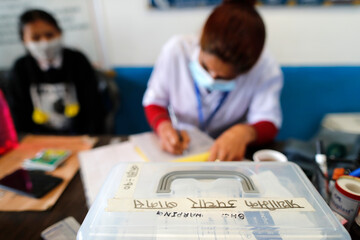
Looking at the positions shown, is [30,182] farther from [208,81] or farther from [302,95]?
[302,95]

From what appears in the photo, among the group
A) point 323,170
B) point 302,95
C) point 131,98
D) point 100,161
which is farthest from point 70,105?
point 302,95

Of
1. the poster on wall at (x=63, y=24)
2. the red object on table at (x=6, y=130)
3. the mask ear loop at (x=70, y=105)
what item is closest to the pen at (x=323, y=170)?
the red object on table at (x=6, y=130)

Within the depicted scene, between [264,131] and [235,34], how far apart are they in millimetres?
370

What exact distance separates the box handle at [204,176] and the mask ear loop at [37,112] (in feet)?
3.65

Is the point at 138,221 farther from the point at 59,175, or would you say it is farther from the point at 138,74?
the point at 138,74

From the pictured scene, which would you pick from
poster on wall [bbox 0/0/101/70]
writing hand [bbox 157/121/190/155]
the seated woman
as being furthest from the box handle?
poster on wall [bbox 0/0/101/70]

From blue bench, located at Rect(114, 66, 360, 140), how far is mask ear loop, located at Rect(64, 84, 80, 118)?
0.37m

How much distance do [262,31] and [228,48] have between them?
12 centimetres

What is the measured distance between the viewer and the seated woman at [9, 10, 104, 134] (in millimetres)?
1204

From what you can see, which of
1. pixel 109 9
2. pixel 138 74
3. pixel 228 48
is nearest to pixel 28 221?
pixel 228 48

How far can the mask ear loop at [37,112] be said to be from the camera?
1177mm

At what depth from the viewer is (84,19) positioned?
1.44 meters

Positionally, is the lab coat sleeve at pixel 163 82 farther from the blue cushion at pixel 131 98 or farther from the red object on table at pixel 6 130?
the blue cushion at pixel 131 98

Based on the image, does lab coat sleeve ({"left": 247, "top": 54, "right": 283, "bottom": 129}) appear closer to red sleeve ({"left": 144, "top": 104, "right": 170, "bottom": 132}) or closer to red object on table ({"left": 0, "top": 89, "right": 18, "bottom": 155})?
red sleeve ({"left": 144, "top": 104, "right": 170, "bottom": 132})
